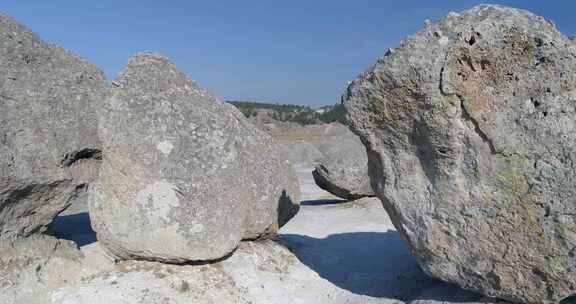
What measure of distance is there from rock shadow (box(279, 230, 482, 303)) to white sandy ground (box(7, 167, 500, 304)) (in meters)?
0.01

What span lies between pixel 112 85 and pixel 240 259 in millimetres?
2712

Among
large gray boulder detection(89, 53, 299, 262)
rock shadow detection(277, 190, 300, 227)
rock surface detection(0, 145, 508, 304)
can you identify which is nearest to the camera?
rock surface detection(0, 145, 508, 304)

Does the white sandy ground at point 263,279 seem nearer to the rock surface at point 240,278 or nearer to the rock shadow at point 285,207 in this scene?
the rock surface at point 240,278

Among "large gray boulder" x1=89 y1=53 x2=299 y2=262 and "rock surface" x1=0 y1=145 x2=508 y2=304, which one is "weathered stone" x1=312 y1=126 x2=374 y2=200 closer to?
"rock surface" x1=0 y1=145 x2=508 y2=304

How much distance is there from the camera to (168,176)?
252 inches

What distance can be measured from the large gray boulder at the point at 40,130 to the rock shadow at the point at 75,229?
2.52ft

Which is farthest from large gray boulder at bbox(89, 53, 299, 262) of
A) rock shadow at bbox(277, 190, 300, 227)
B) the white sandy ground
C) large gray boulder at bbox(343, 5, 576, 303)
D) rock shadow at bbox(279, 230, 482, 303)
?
large gray boulder at bbox(343, 5, 576, 303)

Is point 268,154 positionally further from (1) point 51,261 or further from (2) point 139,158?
(1) point 51,261

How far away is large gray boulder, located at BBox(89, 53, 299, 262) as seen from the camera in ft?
20.9

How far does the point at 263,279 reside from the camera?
6.81 metres

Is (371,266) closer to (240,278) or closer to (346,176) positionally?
(240,278)

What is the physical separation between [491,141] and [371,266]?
317 cm

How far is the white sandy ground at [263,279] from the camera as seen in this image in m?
5.96

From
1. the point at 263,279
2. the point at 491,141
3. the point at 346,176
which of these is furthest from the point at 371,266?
the point at 346,176
